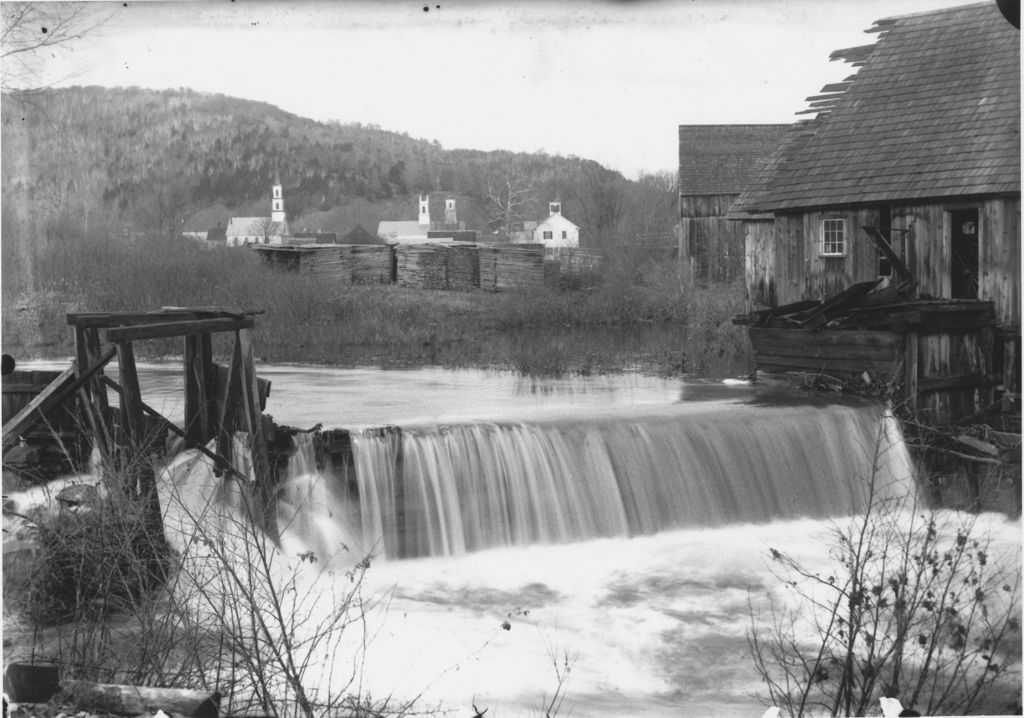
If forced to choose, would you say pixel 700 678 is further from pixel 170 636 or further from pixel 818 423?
pixel 818 423

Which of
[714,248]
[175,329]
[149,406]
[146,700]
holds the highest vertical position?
[714,248]

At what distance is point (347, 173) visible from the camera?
25.7ft

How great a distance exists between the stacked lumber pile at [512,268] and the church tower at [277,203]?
1.83 meters

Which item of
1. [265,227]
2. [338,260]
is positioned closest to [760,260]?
[338,260]

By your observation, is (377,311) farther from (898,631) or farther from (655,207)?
(898,631)

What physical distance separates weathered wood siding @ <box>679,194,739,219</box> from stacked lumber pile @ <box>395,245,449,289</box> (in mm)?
2532

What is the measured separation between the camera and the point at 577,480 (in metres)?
8.07

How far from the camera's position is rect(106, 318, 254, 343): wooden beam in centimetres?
672

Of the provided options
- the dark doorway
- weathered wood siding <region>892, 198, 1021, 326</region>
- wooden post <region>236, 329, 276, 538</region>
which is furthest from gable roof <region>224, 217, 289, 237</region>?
the dark doorway

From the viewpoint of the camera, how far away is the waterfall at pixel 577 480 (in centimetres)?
759

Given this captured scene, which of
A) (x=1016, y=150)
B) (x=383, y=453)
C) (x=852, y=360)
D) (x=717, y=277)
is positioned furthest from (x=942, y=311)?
(x=383, y=453)

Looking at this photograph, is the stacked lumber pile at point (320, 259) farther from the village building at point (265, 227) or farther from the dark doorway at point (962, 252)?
the dark doorway at point (962, 252)

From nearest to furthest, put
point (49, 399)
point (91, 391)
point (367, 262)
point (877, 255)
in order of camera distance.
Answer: point (49, 399)
point (91, 391)
point (367, 262)
point (877, 255)

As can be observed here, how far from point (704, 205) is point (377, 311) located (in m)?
3.76
